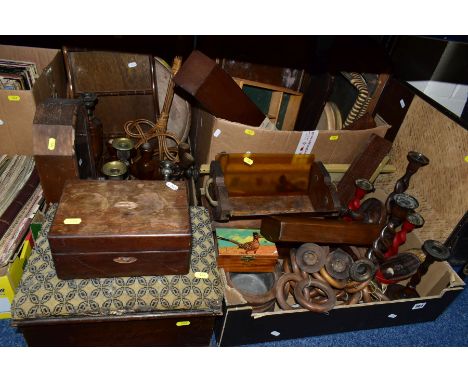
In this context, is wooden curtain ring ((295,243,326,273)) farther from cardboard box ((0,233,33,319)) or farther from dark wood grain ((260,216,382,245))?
cardboard box ((0,233,33,319))

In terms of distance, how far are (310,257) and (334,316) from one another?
343 mm

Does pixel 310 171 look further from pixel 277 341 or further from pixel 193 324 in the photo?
pixel 193 324

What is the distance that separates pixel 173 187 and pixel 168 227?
0.93 feet

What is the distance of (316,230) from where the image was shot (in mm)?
2105

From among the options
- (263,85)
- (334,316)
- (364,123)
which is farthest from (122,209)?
(364,123)

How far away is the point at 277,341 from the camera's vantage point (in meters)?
2.16

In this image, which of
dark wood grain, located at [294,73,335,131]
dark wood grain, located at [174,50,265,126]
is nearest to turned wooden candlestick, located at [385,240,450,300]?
dark wood grain, located at [294,73,335,131]

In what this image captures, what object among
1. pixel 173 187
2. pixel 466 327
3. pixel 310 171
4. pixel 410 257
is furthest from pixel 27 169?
pixel 466 327

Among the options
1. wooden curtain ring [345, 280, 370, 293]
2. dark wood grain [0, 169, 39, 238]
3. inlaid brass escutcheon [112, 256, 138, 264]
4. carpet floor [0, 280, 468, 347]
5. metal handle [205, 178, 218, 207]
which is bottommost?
carpet floor [0, 280, 468, 347]

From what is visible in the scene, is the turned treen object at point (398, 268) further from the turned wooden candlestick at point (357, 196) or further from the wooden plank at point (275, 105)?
the wooden plank at point (275, 105)

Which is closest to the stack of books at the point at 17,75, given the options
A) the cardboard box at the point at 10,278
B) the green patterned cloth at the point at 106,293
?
the cardboard box at the point at 10,278

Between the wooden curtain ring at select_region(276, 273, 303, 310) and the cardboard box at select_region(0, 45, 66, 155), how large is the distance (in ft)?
6.02

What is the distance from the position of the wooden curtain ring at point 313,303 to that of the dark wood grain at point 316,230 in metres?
0.23

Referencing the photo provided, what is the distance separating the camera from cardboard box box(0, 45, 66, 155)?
2.28 m
